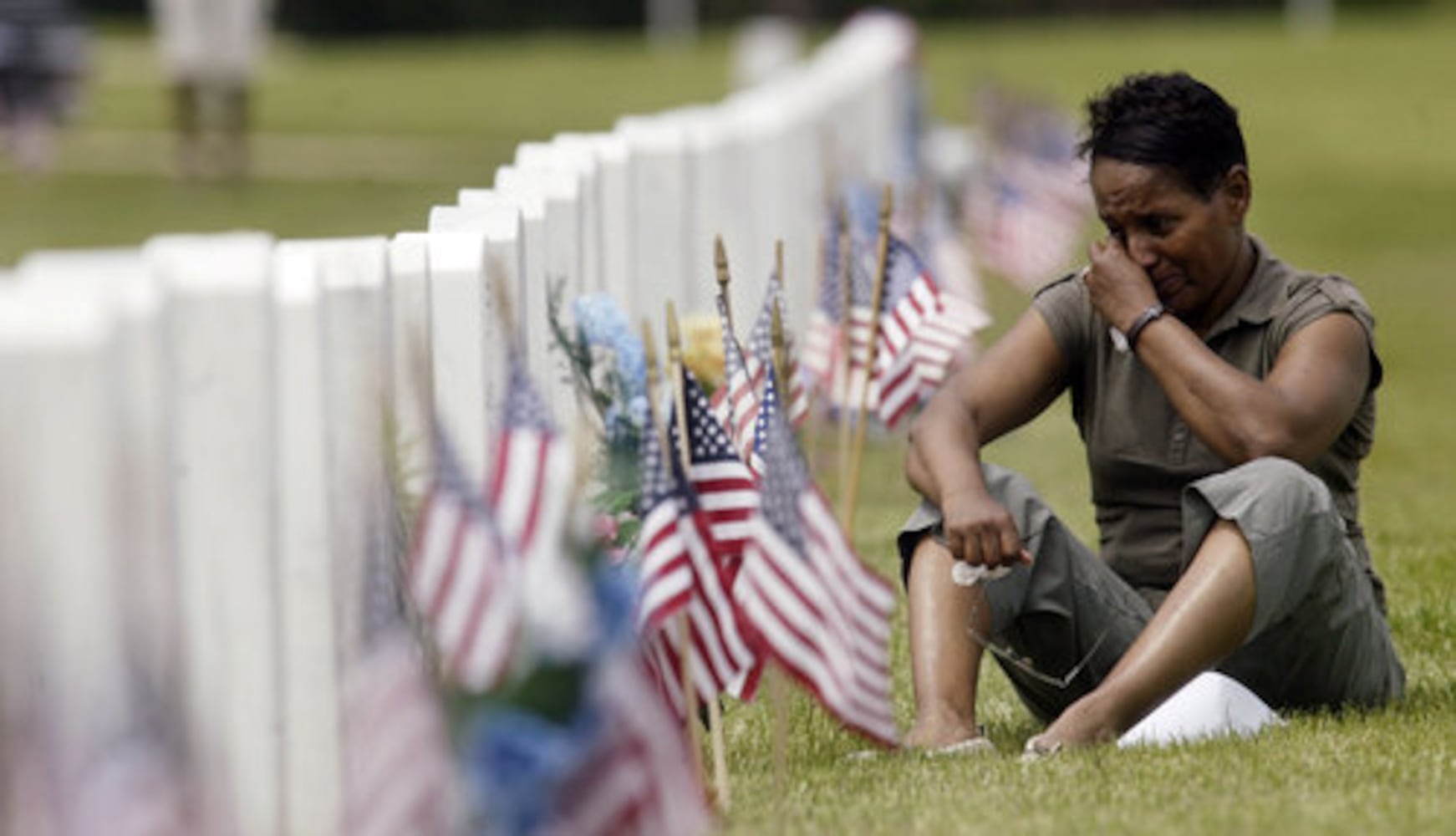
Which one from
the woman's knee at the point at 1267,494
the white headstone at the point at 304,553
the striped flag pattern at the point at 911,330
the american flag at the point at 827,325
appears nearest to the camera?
the white headstone at the point at 304,553

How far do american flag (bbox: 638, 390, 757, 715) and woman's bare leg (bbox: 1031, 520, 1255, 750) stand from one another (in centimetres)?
75

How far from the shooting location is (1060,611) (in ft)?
21.3

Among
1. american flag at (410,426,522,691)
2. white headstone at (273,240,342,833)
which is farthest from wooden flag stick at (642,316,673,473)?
american flag at (410,426,522,691)

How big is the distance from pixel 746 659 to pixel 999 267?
1334cm

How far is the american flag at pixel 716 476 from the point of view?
18.8 ft

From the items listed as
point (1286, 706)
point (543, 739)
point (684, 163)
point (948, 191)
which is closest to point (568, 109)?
point (948, 191)

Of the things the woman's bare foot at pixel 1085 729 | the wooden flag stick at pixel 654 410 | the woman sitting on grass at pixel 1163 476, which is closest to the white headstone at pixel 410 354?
the wooden flag stick at pixel 654 410

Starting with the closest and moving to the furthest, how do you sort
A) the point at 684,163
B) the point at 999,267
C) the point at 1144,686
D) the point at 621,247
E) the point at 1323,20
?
the point at 1144,686
the point at 621,247
the point at 684,163
the point at 999,267
the point at 1323,20

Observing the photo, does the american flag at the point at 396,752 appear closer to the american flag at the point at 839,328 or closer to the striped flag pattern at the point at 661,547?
the striped flag pattern at the point at 661,547

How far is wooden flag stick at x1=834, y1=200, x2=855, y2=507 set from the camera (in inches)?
310

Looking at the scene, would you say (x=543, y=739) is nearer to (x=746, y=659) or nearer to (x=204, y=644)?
(x=204, y=644)

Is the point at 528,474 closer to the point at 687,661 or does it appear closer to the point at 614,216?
the point at 687,661

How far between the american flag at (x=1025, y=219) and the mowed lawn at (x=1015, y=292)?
0.91 feet

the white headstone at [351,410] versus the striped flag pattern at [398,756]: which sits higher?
the white headstone at [351,410]
